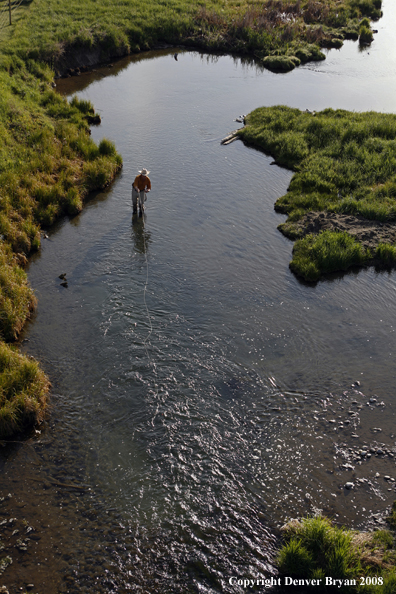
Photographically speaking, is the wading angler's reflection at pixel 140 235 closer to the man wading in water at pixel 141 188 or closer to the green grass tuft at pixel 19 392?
the man wading in water at pixel 141 188

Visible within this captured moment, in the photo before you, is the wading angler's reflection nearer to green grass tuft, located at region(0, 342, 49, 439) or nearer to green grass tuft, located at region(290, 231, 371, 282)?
green grass tuft, located at region(290, 231, 371, 282)

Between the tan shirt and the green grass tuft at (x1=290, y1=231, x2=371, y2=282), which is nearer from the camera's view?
the green grass tuft at (x1=290, y1=231, x2=371, y2=282)

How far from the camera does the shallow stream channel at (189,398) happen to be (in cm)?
1091

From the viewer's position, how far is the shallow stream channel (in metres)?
10.9

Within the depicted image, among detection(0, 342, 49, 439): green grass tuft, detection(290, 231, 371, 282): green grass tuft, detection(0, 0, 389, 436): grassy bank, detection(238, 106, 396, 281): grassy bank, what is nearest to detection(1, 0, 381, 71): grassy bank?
detection(0, 0, 389, 436): grassy bank

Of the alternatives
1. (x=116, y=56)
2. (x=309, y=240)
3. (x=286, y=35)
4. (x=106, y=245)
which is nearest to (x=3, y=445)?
(x=106, y=245)

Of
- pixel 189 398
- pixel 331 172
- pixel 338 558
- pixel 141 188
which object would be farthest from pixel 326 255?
pixel 338 558

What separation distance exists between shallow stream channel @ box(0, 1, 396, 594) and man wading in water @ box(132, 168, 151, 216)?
2.86 feet

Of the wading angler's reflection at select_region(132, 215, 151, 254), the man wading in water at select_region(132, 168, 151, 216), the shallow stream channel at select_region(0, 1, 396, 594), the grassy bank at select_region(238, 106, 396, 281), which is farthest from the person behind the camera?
the man wading in water at select_region(132, 168, 151, 216)

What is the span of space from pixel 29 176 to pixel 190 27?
37448mm

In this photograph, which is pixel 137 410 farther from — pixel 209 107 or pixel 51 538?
pixel 209 107

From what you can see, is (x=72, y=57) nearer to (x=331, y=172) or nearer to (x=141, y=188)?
(x=141, y=188)

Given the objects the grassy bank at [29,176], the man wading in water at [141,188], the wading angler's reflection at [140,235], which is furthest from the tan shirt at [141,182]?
the grassy bank at [29,176]

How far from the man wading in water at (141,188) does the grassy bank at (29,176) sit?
3.11m
